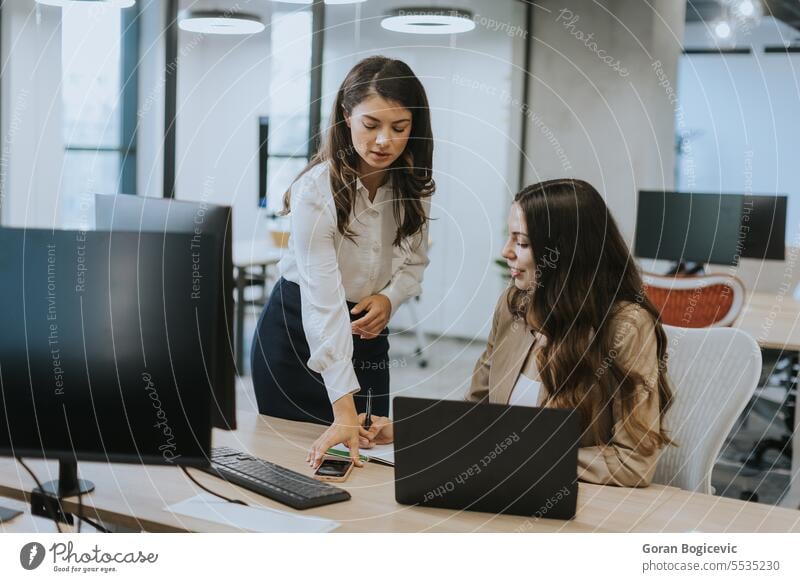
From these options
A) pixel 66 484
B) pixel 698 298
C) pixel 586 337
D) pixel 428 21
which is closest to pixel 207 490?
pixel 66 484

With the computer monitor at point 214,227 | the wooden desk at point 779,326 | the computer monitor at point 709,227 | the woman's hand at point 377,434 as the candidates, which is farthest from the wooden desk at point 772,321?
the computer monitor at point 214,227

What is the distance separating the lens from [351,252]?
180cm

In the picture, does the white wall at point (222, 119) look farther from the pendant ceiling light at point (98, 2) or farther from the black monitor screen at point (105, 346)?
the black monitor screen at point (105, 346)

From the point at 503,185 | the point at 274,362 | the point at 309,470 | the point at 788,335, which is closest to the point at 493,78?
the point at 503,185

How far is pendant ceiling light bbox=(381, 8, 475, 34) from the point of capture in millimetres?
3828

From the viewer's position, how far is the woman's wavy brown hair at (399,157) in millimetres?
1674

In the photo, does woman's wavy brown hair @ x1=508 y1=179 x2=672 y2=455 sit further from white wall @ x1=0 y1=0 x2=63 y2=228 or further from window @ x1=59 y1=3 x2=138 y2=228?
white wall @ x1=0 y1=0 x2=63 y2=228

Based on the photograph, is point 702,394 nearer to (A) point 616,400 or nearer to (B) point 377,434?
(A) point 616,400

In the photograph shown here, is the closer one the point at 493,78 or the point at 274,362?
the point at 274,362

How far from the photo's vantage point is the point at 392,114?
5.49ft

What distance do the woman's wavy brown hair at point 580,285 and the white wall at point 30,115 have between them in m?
2.45

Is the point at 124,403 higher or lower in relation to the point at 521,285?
lower

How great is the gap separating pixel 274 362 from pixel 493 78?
293cm
